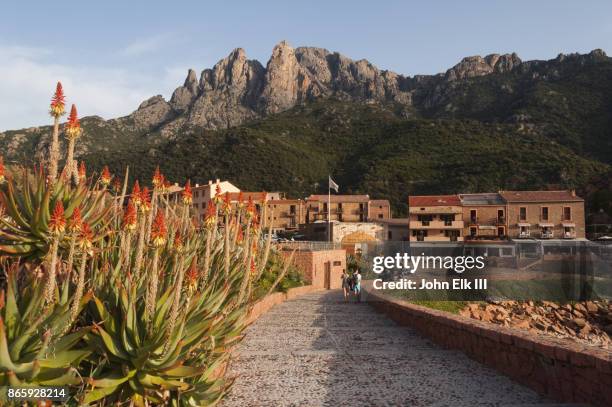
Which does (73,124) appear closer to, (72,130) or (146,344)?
(72,130)

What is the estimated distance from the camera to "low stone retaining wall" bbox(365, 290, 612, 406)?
554 centimetres

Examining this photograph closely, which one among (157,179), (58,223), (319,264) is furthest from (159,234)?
(319,264)

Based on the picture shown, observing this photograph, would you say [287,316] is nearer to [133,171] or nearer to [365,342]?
→ [365,342]

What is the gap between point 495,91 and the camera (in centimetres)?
11556

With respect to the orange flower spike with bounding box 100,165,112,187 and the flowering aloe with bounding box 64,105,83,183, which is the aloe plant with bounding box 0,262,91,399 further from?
the orange flower spike with bounding box 100,165,112,187

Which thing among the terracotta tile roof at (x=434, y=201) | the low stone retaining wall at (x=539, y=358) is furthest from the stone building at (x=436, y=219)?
the low stone retaining wall at (x=539, y=358)

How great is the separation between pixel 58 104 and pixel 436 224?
2191 inches

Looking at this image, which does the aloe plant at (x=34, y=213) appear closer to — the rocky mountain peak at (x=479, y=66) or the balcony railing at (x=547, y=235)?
the balcony railing at (x=547, y=235)

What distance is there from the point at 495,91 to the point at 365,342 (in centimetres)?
11529

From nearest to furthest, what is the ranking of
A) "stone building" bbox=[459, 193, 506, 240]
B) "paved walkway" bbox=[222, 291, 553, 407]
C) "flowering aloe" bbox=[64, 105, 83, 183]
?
1. "flowering aloe" bbox=[64, 105, 83, 183]
2. "paved walkway" bbox=[222, 291, 553, 407]
3. "stone building" bbox=[459, 193, 506, 240]

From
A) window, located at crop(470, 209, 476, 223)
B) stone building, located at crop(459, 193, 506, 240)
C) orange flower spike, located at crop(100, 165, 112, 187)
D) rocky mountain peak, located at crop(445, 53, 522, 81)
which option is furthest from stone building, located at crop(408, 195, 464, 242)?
rocky mountain peak, located at crop(445, 53, 522, 81)

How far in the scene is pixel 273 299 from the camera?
60.3ft

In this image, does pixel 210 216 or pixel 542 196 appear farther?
pixel 542 196

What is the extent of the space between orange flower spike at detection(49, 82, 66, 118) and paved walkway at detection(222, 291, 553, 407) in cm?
349
